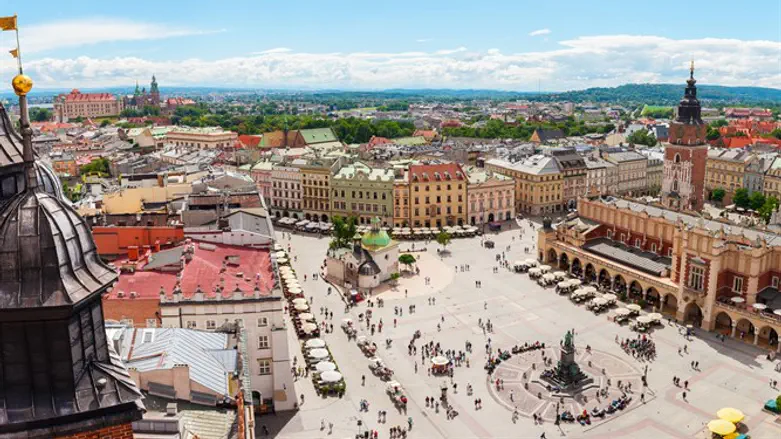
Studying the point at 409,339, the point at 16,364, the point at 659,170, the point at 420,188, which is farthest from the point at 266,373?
the point at 659,170

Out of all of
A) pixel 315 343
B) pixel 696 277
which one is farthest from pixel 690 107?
pixel 315 343

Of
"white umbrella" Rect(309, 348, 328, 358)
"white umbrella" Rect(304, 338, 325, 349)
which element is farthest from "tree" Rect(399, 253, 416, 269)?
"white umbrella" Rect(309, 348, 328, 358)

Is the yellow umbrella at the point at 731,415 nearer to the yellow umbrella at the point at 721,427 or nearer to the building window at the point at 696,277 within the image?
the yellow umbrella at the point at 721,427

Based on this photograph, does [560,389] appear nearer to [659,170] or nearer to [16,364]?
[16,364]

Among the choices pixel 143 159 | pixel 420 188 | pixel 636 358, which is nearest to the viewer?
pixel 636 358

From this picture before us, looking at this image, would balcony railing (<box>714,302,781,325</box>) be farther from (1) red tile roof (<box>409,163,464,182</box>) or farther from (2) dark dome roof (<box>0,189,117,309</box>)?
(2) dark dome roof (<box>0,189,117,309</box>)

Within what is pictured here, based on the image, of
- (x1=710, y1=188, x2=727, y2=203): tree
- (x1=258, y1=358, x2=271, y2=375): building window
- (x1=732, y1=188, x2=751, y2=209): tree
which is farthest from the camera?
(x1=710, y1=188, x2=727, y2=203): tree

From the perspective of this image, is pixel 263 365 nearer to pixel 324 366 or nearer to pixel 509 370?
pixel 324 366
